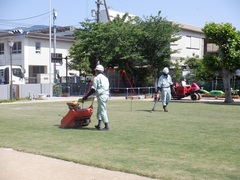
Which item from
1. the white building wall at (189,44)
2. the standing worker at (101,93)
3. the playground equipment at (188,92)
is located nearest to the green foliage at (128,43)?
the white building wall at (189,44)

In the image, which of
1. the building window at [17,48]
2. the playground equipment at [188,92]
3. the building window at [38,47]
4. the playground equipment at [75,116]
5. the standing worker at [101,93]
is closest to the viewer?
the standing worker at [101,93]

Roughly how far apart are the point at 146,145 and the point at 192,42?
34.9 metres

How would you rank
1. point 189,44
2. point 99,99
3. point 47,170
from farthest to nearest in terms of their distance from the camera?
point 189,44
point 99,99
point 47,170

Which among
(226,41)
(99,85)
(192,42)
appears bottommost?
(99,85)

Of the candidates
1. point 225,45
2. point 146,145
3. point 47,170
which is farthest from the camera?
point 225,45

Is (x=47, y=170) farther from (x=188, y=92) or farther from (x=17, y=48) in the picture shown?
(x=17, y=48)

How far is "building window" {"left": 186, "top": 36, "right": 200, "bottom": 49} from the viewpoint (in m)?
41.1

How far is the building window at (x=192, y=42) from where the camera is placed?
41125 millimetres

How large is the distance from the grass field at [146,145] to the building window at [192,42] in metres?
29.4

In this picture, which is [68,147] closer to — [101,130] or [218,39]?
[101,130]

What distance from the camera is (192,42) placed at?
41719 millimetres

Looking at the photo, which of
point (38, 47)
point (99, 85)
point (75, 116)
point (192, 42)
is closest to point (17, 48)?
point (38, 47)

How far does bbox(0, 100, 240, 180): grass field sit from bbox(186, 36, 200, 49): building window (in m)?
29.4

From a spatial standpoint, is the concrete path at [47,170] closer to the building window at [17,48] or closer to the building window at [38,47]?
the building window at [17,48]
